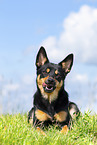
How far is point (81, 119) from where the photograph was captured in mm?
7332

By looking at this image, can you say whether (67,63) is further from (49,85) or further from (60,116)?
(60,116)

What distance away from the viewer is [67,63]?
24.3 feet

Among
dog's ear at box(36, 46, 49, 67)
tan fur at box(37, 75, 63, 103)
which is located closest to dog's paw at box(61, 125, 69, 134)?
tan fur at box(37, 75, 63, 103)

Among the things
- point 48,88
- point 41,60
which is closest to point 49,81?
point 48,88

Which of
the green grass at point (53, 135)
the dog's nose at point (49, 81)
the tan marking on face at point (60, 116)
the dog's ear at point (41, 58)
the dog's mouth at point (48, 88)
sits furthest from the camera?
the dog's ear at point (41, 58)

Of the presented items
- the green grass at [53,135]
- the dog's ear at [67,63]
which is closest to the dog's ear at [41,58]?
the dog's ear at [67,63]

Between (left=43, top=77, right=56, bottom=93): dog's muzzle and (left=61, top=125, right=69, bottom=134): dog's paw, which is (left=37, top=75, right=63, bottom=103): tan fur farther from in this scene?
(left=61, top=125, right=69, bottom=134): dog's paw

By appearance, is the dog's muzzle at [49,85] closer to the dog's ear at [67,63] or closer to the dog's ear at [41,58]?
the dog's ear at [41,58]

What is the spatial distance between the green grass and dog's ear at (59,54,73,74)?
4.56ft

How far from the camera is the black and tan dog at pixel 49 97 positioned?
6.82 meters

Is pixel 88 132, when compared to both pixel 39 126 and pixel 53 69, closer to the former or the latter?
pixel 39 126

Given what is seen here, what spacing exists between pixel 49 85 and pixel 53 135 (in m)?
1.23

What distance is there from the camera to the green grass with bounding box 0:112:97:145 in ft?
18.8

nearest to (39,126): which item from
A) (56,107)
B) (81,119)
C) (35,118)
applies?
(35,118)
